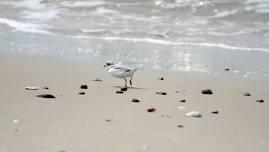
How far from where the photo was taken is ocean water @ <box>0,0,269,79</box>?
29.5 ft

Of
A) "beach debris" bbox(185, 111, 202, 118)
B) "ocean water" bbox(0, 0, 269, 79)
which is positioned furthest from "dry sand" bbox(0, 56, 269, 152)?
"ocean water" bbox(0, 0, 269, 79)

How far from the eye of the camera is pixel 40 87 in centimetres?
581

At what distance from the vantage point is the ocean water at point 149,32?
29.5ft

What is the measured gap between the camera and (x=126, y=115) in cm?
445

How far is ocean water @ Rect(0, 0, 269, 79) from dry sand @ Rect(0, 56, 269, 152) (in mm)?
1655

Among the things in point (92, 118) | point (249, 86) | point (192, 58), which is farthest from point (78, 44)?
point (92, 118)

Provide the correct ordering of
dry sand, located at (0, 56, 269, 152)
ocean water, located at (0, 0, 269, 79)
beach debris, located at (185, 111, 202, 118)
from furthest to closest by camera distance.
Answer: ocean water, located at (0, 0, 269, 79), beach debris, located at (185, 111, 202, 118), dry sand, located at (0, 56, 269, 152)

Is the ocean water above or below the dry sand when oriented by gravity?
above

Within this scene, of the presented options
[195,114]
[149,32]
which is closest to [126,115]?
[195,114]

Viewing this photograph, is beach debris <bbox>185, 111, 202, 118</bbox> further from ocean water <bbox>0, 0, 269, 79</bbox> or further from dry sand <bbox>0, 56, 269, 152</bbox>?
ocean water <bbox>0, 0, 269, 79</bbox>

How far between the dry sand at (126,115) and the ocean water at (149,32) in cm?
165

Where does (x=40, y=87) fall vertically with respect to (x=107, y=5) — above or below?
below

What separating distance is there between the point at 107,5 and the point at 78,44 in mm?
5790

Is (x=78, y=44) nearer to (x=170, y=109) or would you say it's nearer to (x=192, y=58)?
(x=192, y=58)
